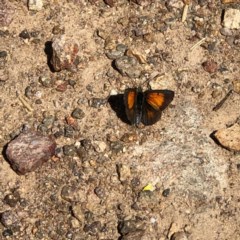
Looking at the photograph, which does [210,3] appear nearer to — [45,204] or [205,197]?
[205,197]

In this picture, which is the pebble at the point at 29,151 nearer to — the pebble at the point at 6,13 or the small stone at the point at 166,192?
the small stone at the point at 166,192

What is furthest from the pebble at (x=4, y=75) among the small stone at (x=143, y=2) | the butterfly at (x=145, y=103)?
the small stone at (x=143, y=2)

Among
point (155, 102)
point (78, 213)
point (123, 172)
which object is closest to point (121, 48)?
point (155, 102)

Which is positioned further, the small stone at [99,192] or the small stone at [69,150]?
the small stone at [69,150]

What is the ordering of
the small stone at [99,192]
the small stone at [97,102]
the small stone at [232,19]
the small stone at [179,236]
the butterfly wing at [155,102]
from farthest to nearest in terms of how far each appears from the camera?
the small stone at [232,19] → the small stone at [97,102] → the butterfly wing at [155,102] → the small stone at [99,192] → the small stone at [179,236]

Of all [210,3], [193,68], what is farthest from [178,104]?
[210,3]

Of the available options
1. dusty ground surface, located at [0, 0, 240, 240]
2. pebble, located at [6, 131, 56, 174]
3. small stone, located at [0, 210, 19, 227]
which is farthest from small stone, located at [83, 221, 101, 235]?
pebble, located at [6, 131, 56, 174]

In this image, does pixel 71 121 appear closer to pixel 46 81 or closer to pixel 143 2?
pixel 46 81
